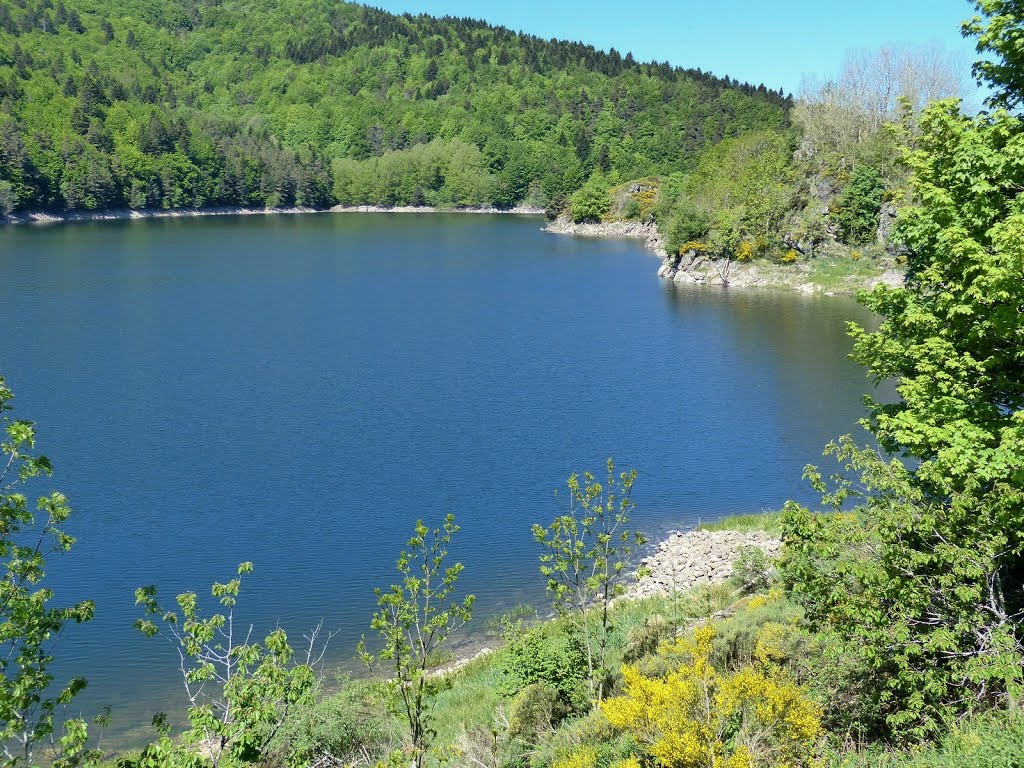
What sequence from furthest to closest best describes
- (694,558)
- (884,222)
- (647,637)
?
(884,222)
(694,558)
(647,637)

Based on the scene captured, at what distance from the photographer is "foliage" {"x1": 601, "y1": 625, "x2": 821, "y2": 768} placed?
9164 millimetres

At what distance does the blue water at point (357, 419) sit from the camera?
23.8 meters

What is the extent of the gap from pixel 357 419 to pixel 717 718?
94.0ft

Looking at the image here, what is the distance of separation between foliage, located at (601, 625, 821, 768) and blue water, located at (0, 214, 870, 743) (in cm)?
1159

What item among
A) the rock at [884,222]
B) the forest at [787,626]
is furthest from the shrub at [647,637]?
the rock at [884,222]

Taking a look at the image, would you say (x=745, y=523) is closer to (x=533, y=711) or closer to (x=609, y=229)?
(x=533, y=711)

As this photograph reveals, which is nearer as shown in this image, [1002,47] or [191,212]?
[1002,47]

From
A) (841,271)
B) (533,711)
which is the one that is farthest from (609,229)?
(533,711)

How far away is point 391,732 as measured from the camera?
12883 mm

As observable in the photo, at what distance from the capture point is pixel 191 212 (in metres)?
156

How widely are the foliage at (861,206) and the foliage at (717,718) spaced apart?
66.6 meters

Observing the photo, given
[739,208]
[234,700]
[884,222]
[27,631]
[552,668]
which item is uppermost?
[739,208]

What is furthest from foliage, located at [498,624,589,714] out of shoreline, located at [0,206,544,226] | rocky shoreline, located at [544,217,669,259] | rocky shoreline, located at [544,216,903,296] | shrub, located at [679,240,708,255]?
shoreline, located at [0,206,544,226]

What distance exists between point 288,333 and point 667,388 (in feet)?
80.6
